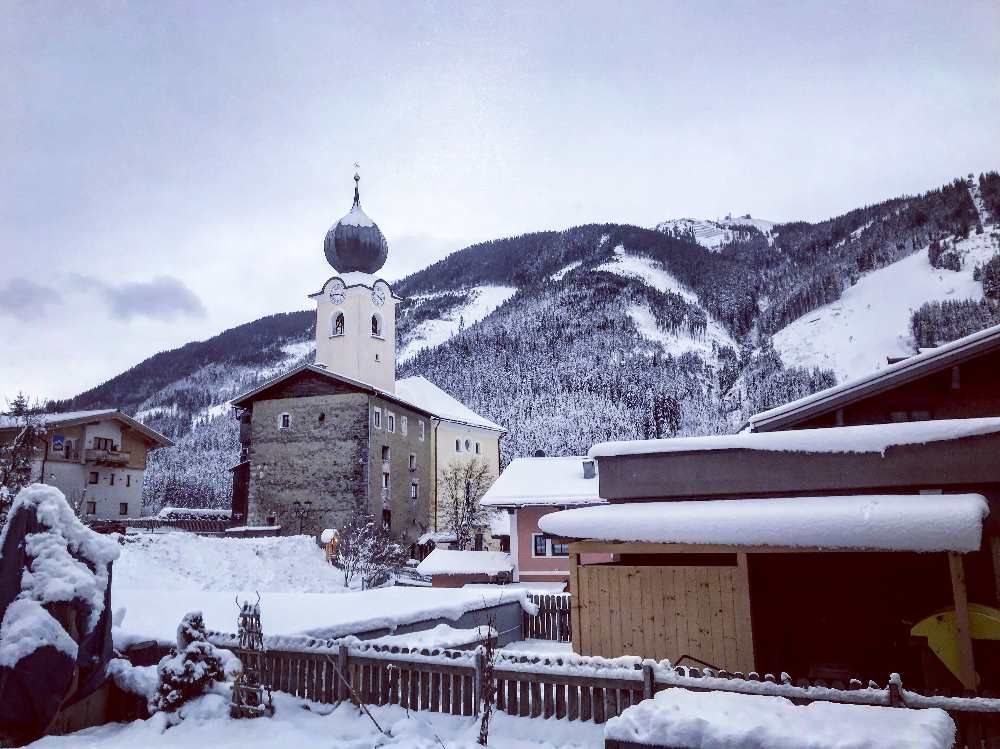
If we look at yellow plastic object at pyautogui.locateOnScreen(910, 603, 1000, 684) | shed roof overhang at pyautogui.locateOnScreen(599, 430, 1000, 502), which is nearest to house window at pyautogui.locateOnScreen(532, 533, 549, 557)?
shed roof overhang at pyautogui.locateOnScreen(599, 430, 1000, 502)

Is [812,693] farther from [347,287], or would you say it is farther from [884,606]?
[347,287]

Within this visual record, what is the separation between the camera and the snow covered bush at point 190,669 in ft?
29.5

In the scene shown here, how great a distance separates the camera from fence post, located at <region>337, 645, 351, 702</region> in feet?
31.3

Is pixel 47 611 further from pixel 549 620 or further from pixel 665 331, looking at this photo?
pixel 665 331

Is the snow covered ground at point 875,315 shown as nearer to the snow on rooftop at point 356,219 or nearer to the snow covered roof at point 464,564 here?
the snow on rooftop at point 356,219

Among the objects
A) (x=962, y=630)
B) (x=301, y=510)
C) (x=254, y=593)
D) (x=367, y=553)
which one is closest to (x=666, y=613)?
(x=962, y=630)

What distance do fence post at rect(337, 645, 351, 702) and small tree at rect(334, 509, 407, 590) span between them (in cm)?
2081

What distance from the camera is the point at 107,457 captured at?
44.2 m

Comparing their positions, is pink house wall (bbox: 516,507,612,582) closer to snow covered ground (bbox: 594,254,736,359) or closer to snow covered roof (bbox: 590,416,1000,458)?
snow covered roof (bbox: 590,416,1000,458)

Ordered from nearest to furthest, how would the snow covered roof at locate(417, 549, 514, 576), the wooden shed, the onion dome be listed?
the wooden shed
the snow covered roof at locate(417, 549, 514, 576)
the onion dome

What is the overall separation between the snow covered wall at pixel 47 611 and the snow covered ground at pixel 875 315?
12504 centimetres

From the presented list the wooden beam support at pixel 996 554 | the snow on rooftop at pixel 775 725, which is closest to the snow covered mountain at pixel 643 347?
the wooden beam support at pixel 996 554

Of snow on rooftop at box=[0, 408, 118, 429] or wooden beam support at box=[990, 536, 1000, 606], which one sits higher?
snow on rooftop at box=[0, 408, 118, 429]

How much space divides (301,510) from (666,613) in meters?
31.3
